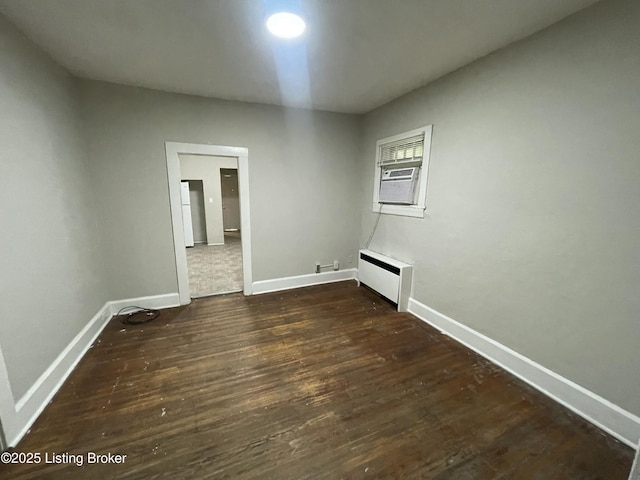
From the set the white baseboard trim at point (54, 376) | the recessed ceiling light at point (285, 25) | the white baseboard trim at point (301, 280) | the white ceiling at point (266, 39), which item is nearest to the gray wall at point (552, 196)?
the white ceiling at point (266, 39)

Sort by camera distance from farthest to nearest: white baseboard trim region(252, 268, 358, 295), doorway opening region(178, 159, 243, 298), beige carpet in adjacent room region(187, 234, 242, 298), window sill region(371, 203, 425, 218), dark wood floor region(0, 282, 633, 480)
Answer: doorway opening region(178, 159, 243, 298) < beige carpet in adjacent room region(187, 234, 242, 298) < white baseboard trim region(252, 268, 358, 295) < window sill region(371, 203, 425, 218) < dark wood floor region(0, 282, 633, 480)

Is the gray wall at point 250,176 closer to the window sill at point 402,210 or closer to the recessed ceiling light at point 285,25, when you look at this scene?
the window sill at point 402,210

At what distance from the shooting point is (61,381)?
1871 mm

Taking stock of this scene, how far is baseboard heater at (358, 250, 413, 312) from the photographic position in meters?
2.99

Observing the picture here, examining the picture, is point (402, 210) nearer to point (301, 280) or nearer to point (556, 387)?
point (301, 280)

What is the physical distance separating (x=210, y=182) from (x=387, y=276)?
5.60 metres

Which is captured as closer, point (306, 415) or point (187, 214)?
point (306, 415)

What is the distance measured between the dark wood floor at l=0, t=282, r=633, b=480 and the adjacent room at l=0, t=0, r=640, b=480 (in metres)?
0.01

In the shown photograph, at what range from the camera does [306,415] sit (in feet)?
5.32

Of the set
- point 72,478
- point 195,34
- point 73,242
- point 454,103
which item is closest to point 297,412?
point 72,478

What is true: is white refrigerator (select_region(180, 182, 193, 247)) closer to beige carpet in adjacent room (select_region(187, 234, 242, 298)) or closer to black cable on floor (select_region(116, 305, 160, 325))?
beige carpet in adjacent room (select_region(187, 234, 242, 298))

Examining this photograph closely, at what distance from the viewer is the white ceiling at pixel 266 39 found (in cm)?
151

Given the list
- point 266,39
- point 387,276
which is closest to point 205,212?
point 387,276

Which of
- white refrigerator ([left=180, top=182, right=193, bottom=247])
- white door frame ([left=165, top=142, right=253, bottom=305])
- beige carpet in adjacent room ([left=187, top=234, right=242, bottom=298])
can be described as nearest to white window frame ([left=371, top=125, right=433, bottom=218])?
white door frame ([left=165, top=142, right=253, bottom=305])
